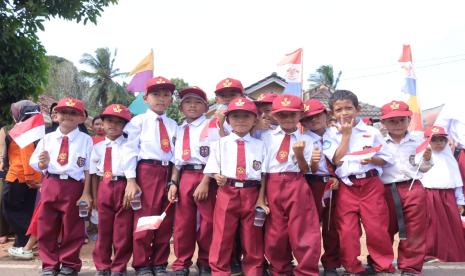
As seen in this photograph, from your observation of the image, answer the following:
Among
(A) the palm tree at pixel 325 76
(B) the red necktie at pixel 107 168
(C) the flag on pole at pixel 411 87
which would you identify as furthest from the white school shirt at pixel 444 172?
(A) the palm tree at pixel 325 76

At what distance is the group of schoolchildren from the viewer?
405cm

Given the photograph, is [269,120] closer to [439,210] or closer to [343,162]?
[343,162]

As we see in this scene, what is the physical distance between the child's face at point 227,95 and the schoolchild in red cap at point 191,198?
365mm

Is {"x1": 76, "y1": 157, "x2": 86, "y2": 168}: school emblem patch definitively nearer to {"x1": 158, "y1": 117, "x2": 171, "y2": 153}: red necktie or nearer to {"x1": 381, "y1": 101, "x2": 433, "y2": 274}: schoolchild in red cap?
{"x1": 158, "y1": 117, "x2": 171, "y2": 153}: red necktie

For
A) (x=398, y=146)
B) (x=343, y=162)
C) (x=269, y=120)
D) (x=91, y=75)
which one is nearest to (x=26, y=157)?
(x=269, y=120)

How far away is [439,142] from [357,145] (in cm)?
228

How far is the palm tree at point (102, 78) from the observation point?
35.9 meters

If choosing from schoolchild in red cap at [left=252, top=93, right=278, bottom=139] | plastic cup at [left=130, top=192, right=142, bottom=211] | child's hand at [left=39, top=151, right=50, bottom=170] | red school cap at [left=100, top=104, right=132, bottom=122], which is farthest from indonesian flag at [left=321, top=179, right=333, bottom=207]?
child's hand at [left=39, top=151, right=50, bottom=170]

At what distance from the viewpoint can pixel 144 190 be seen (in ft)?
14.1

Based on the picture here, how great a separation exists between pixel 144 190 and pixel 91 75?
115ft

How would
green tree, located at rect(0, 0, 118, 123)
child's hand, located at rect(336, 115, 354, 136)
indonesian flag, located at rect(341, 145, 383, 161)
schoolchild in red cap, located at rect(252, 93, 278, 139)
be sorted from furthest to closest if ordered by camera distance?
green tree, located at rect(0, 0, 118, 123) → schoolchild in red cap, located at rect(252, 93, 278, 139) → child's hand, located at rect(336, 115, 354, 136) → indonesian flag, located at rect(341, 145, 383, 161)

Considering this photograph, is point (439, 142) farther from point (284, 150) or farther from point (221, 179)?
point (221, 179)

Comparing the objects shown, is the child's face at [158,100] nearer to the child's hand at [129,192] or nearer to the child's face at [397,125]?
Result: the child's hand at [129,192]

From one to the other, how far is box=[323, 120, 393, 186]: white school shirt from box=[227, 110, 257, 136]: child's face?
2.66 feet
